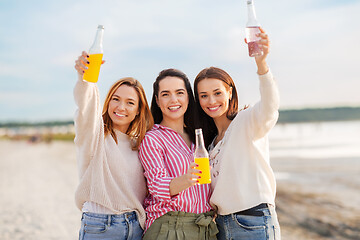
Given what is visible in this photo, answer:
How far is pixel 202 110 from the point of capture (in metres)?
3.96

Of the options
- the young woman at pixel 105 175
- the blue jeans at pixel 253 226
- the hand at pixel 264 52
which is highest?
the hand at pixel 264 52

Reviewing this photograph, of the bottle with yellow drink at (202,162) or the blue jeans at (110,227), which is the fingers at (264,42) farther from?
the blue jeans at (110,227)

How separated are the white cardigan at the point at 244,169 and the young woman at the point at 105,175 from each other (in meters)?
0.71

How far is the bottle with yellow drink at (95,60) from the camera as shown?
10.6ft

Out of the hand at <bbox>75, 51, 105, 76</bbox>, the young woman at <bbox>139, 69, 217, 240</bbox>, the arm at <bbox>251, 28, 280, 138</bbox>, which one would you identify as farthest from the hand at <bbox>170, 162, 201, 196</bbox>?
the hand at <bbox>75, 51, 105, 76</bbox>

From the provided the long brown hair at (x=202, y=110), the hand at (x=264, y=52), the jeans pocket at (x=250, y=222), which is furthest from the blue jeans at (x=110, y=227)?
the hand at (x=264, y=52)

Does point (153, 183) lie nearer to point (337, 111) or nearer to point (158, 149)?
point (158, 149)

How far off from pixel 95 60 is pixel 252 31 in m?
1.28

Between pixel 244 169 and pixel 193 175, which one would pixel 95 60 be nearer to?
pixel 193 175

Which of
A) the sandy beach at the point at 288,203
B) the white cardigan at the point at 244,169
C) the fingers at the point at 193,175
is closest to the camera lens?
the fingers at the point at 193,175

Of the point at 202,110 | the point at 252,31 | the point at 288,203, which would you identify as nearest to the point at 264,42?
the point at 252,31

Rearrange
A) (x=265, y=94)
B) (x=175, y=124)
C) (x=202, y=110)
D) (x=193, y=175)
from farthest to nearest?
(x=202, y=110) < (x=175, y=124) < (x=265, y=94) < (x=193, y=175)

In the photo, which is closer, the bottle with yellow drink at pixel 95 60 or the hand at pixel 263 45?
the hand at pixel 263 45

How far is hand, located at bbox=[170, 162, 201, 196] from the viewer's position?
3.01 metres
